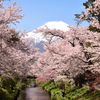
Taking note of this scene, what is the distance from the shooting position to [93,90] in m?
13.5

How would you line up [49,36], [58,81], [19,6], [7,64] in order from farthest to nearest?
[58,81] < [49,36] < [7,64] < [19,6]

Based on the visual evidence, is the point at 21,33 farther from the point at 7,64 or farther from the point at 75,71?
the point at 75,71

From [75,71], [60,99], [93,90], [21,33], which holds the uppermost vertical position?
[21,33]

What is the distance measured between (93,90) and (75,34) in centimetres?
558

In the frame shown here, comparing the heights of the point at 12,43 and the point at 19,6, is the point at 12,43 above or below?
below

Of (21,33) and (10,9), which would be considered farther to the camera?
(21,33)

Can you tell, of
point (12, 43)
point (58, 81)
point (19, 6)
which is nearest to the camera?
point (12, 43)

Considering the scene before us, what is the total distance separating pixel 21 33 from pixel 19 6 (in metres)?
1.48

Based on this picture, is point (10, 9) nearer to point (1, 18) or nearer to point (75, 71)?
point (1, 18)

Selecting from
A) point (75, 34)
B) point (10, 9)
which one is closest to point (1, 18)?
point (10, 9)

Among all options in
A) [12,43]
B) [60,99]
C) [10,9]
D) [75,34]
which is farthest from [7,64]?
[60,99]

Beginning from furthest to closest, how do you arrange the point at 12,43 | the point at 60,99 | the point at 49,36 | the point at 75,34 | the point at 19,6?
the point at 60,99 → the point at 49,36 → the point at 75,34 → the point at 19,6 → the point at 12,43

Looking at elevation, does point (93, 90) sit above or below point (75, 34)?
below

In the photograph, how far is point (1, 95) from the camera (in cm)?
1361
